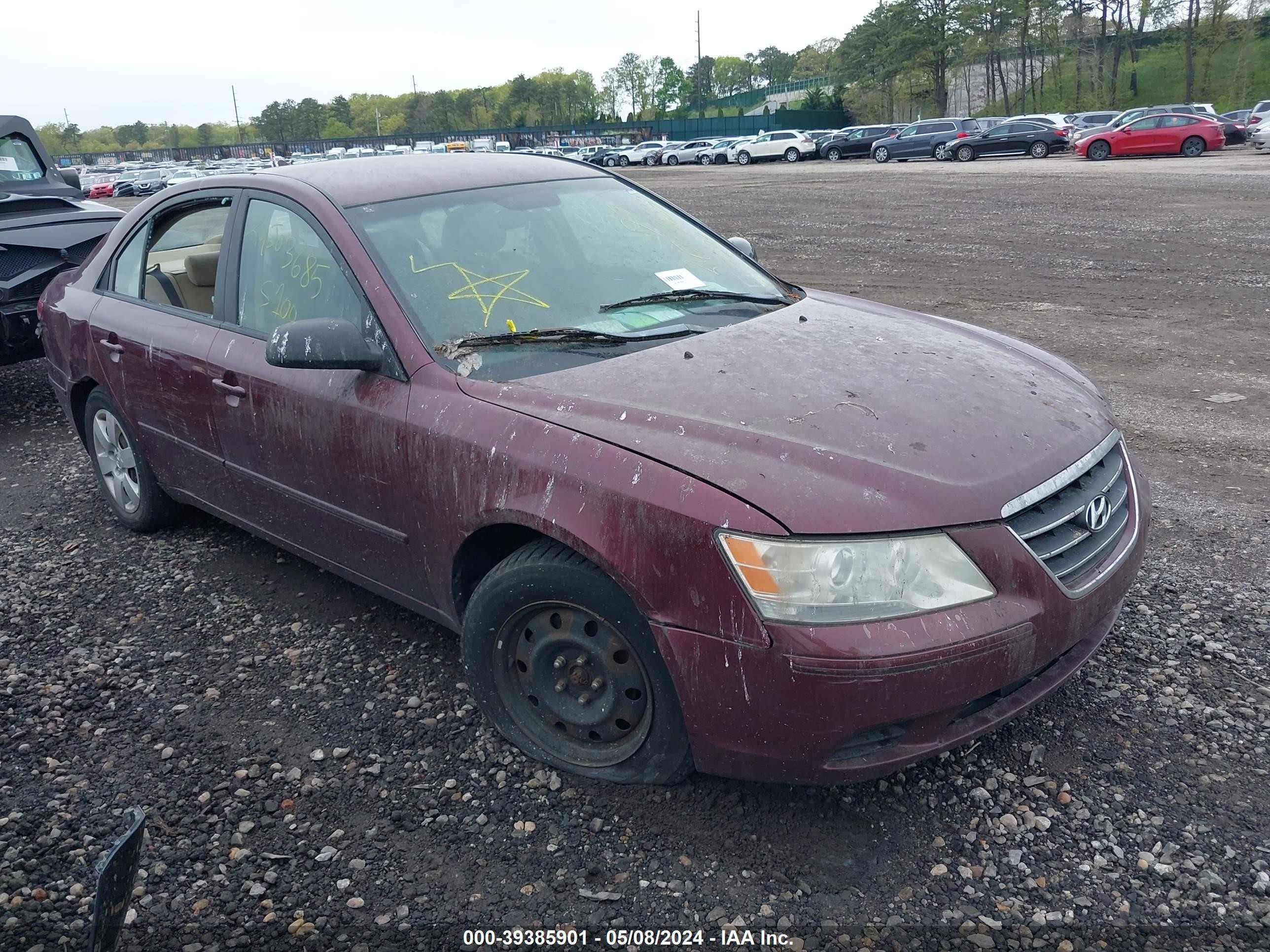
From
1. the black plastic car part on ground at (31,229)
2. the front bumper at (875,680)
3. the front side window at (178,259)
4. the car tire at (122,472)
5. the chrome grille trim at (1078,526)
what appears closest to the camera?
the front bumper at (875,680)

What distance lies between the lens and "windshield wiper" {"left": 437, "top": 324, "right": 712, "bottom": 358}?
3.07m

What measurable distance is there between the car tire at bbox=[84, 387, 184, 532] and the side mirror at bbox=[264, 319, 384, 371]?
1861 millimetres

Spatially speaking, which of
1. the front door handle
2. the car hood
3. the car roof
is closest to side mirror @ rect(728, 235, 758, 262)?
the car roof

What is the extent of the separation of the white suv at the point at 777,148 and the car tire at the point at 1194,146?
16.2m

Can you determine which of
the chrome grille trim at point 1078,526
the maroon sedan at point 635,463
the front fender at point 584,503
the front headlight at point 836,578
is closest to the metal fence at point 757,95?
the maroon sedan at point 635,463

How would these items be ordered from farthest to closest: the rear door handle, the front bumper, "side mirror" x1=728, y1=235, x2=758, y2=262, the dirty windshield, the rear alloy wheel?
the rear alloy wheel, "side mirror" x1=728, y1=235, x2=758, y2=262, the rear door handle, the dirty windshield, the front bumper

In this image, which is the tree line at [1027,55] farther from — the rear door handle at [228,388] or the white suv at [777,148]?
the rear door handle at [228,388]

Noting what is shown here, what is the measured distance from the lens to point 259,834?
2.71 meters

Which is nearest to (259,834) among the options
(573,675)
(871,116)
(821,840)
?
(573,675)

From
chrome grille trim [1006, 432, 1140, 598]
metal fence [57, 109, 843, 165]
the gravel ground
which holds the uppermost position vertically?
metal fence [57, 109, 843, 165]

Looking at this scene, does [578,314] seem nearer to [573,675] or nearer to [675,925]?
[573,675]

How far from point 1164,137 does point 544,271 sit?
33.0m

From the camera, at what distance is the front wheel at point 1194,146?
30.1 meters

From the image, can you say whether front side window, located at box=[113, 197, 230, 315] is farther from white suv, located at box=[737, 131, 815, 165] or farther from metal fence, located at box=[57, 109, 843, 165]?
metal fence, located at box=[57, 109, 843, 165]
